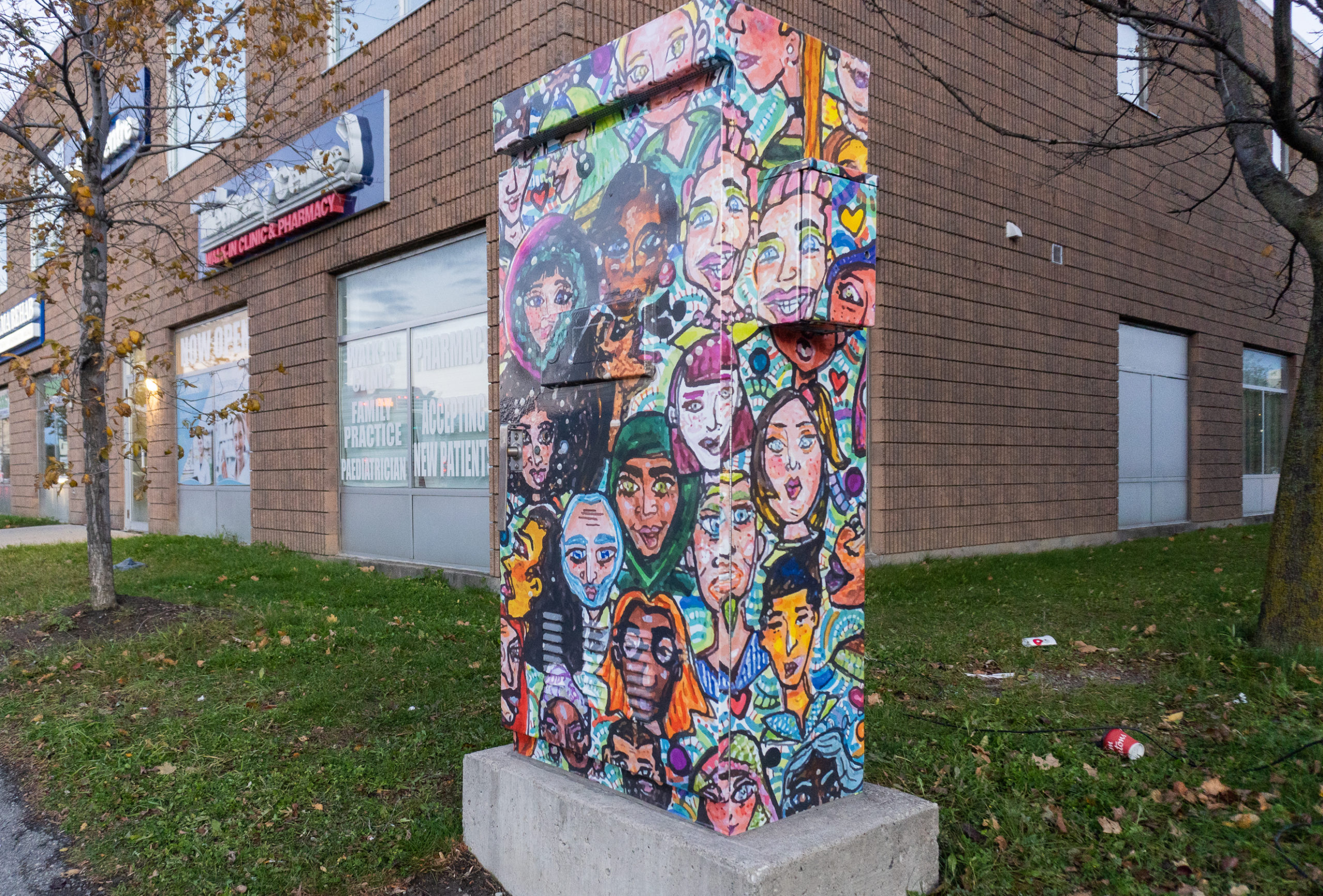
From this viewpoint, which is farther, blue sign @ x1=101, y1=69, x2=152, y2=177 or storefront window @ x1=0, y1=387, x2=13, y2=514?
storefront window @ x1=0, y1=387, x2=13, y2=514

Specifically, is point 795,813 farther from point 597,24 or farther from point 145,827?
point 597,24

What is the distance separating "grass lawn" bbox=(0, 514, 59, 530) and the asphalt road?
15.5m

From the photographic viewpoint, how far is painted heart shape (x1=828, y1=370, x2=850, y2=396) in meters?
2.92

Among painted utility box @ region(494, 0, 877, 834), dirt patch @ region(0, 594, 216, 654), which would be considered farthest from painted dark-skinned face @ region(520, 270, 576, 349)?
dirt patch @ region(0, 594, 216, 654)

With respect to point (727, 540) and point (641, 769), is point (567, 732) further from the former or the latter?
point (727, 540)

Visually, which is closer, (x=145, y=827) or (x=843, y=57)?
(x=843, y=57)

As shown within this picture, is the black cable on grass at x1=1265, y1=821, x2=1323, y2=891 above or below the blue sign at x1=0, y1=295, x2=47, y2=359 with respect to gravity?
below

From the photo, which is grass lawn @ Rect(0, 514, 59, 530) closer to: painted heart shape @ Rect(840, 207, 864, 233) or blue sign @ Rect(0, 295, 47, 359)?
blue sign @ Rect(0, 295, 47, 359)

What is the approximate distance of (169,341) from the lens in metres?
13.9

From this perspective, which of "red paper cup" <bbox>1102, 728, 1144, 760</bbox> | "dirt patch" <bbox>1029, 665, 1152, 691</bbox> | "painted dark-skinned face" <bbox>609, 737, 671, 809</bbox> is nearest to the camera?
"painted dark-skinned face" <bbox>609, 737, 671, 809</bbox>

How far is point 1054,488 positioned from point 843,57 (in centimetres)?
995

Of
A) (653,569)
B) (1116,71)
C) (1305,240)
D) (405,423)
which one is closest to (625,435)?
(653,569)

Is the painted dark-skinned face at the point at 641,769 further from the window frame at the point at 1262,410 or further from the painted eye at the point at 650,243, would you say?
the window frame at the point at 1262,410

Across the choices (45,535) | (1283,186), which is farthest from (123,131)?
(1283,186)
